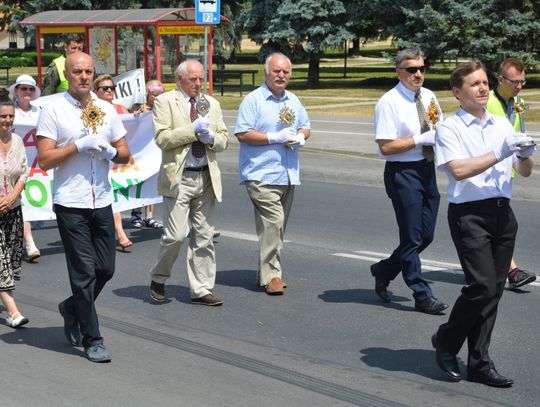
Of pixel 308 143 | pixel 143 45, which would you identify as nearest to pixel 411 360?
pixel 308 143

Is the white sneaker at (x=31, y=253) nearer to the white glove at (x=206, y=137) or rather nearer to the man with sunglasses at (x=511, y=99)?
the white glove at (x=206, y=137)

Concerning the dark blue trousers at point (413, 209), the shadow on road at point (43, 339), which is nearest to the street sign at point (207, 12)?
the dark blue trousers at point (413, 209)

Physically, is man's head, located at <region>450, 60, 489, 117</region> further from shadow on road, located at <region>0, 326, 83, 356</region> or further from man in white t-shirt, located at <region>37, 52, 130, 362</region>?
shadow on road, located at <region>0, 326, 83, 356</region>

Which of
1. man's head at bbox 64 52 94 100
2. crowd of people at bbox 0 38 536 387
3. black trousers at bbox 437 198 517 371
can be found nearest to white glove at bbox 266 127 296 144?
crowd of people at bbox 0 38 536 387

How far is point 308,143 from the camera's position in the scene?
21688mm

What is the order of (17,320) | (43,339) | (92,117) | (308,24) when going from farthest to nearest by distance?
1. (308,24)
2. (17,320)
3. (43,339)
4. (92,117)

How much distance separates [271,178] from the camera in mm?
8633

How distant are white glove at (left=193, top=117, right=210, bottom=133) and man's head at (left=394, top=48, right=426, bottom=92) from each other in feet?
4.88

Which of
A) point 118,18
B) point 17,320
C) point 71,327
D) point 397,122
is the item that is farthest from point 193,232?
point 118,18

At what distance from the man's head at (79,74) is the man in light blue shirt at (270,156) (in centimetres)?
212

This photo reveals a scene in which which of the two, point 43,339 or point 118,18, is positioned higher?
point 118,18

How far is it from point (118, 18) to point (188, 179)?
1823 centimetres

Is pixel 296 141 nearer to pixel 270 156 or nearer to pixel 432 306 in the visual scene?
pixel 270 156

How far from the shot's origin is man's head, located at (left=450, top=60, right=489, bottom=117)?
612cm
